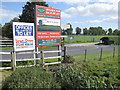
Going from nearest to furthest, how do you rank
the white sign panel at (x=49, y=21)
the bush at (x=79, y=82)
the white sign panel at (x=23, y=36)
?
the bush at (x=79, y=82) → the white sign panel at (x=23, y=36) → the white sign panel at (x=49, y=21)

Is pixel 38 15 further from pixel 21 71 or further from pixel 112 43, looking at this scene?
pixel 112 43

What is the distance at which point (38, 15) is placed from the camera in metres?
8.85

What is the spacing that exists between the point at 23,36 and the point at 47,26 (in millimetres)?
1752

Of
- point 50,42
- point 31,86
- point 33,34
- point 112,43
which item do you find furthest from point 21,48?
point 112,43

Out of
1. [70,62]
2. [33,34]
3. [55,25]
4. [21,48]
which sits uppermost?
[55,25]

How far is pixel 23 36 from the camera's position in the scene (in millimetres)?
8383

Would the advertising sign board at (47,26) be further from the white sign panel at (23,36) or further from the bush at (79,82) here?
the bush at (79,82)

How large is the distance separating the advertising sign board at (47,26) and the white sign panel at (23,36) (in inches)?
15.2

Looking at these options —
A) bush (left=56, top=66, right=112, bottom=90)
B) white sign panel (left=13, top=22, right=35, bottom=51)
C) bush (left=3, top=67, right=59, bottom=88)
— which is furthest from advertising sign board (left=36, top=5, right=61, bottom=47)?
bush (left=56, top=66, right=112, bottom=90)

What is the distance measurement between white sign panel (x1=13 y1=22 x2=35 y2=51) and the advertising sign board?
0.39 meters

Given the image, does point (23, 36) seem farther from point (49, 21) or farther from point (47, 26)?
point (49, 21)

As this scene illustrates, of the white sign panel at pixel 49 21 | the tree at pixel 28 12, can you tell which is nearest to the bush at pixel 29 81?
the white sign panel at pixel 49 21

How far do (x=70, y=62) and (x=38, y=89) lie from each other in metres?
5.73

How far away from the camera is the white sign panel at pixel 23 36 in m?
8.08
